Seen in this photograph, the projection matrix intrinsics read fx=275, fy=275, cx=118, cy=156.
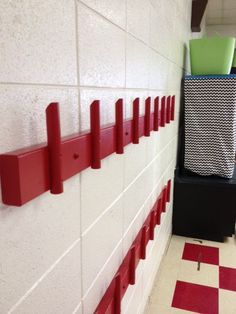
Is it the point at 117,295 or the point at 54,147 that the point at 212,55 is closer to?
the point at 117,295

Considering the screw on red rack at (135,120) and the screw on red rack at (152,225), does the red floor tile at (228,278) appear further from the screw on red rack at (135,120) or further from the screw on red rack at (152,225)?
the screw on red rack at (135,120)

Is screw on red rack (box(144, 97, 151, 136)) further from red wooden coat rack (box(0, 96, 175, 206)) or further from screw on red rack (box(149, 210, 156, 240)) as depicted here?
screw on red rack (box(149, 210, 156, 240))

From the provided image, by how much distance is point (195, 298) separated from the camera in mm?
1692

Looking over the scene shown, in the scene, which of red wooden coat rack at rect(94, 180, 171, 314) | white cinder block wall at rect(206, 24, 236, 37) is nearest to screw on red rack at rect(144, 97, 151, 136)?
red wooden coat rack at rect(94, 180, 171, 314)

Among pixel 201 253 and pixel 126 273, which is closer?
pixel 126 273

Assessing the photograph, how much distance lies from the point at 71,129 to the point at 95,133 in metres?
0.06

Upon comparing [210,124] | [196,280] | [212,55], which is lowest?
[196,280]

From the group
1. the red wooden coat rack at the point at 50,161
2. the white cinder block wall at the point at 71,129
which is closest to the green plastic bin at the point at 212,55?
the white cinder block wall at the point at 71,129

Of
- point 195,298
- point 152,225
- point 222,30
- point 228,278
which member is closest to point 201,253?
point 228,278

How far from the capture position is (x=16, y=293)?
1.69 feet

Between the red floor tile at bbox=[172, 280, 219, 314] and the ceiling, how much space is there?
3.39 meters

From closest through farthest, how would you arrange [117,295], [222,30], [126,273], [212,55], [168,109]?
[117,295]
[126,273]
[168,109]
[212,55]
[222,30]

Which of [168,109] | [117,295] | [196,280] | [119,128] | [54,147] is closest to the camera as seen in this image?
[54,147]

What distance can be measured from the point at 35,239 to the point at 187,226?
6.84 ft
